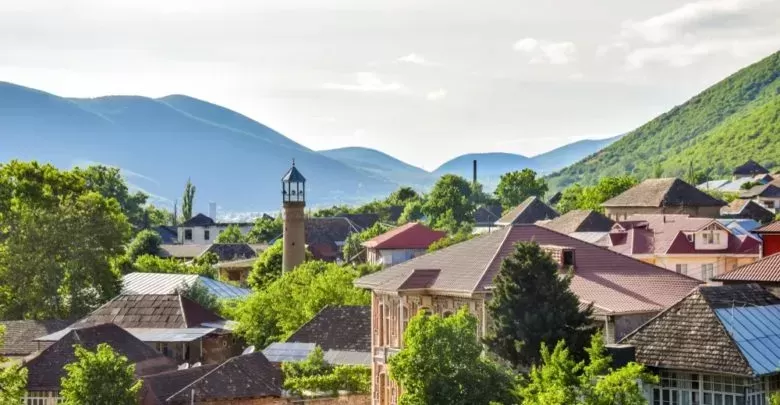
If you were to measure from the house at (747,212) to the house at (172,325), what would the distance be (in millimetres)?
51064

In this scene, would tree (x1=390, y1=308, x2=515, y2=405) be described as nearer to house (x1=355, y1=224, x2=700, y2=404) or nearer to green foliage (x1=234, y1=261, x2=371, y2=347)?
house (x1=355, y1=224, x2=700, y2=404)

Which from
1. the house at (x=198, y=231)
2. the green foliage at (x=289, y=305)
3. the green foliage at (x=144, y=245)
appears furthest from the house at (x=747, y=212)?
the house at (x=198, y=231)

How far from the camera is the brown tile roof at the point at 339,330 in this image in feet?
172

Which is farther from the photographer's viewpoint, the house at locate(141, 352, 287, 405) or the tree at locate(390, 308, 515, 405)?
the house at locate(141, 352, 287, 405)

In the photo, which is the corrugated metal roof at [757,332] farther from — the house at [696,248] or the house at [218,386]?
the house at [696,248]

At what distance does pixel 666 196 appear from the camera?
3797 inches

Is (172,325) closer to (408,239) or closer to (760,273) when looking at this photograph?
(408,239)

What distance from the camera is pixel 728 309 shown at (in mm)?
31406

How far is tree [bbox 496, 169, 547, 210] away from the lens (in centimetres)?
15225

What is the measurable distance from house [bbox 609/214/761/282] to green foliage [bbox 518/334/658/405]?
41.5 metres

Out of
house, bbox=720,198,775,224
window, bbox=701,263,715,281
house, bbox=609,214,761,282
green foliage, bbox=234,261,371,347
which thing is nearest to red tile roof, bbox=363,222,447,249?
house, bbox=720,198,775,224

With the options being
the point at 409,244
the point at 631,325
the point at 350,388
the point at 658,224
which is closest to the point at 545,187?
the point at 409,244

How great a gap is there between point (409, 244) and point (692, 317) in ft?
214

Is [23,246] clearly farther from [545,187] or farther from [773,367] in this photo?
[545,187]
